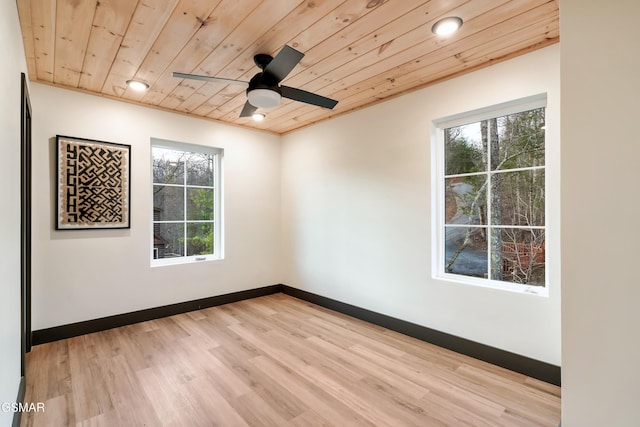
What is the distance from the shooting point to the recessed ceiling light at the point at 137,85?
2.78 meters

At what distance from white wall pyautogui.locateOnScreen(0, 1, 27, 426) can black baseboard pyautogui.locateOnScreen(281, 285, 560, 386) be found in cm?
278

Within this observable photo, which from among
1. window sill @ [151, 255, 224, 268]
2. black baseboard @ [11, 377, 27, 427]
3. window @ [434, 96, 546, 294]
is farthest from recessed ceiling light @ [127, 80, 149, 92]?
window @ [434, 96, 546, 294]

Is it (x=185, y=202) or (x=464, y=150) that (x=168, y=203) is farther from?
(x=464, y=150)

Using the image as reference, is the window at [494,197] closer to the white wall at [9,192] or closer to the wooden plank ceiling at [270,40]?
the wooden plank ceiling at [270,40]

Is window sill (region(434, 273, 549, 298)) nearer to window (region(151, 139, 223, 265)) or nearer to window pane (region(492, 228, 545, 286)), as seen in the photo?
window pane (region(492, 228, 545, 286))

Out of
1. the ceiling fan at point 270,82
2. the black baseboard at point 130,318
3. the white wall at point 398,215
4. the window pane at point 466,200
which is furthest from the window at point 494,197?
the black baseboard at point 130,318

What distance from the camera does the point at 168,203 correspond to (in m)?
3.64

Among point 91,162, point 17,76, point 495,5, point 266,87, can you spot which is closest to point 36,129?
point 91,162

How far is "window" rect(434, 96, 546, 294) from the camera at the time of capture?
90.7 inches

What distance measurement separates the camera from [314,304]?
4.00 metres
